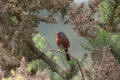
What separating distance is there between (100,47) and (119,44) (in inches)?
8.9

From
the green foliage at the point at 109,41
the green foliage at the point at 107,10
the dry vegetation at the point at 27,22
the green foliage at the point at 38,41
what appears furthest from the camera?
the green foliage at the point at 38,41

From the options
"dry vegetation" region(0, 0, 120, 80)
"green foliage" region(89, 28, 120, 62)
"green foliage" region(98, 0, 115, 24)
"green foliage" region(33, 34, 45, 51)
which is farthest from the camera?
"green foliage" region(33, 34, 45, 51)

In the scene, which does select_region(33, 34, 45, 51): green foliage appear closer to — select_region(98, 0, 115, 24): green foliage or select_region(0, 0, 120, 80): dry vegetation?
select_region(0, 0, 120, 80): dry vegetation

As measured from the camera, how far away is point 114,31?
426 cm

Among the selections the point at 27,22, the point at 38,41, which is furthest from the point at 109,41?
the point at 38,41

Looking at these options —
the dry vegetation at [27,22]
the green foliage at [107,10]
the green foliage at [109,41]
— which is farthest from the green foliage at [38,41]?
the green foliage at [109,41]

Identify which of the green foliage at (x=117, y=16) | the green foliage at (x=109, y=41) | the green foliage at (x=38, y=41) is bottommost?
the green foliage at (x=38, y=41)

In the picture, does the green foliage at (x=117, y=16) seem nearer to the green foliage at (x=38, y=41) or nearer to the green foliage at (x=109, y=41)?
the green foliage at (x=109, y=41)

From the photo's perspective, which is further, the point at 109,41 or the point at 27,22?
the point at 27,22

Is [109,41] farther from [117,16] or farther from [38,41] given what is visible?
[38,41]

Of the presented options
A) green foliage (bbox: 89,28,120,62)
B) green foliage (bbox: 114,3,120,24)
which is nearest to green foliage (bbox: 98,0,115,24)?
green foliage (bbox: 114,3,120,24)

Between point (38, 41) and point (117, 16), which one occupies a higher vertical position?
point (117, 16)

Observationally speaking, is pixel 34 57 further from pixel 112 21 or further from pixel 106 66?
pixel 106 66

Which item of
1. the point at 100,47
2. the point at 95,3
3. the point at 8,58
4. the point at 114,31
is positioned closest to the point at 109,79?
the point at 100,47
